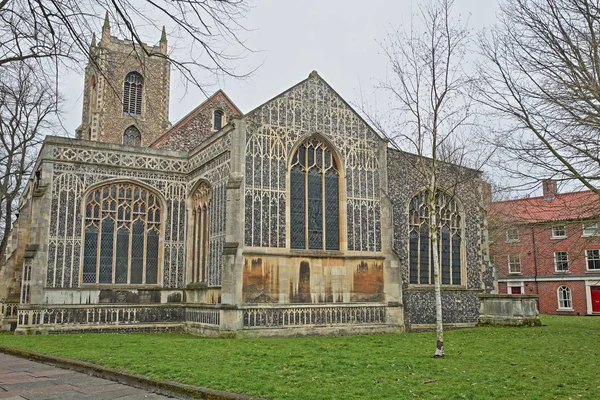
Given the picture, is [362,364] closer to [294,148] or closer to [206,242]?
[294,148]

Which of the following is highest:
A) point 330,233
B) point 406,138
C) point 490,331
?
point 406,138

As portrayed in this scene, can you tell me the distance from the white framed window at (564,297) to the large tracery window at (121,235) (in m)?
30.6

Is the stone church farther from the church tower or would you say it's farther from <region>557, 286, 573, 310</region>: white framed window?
<region>557, 286, 573, 310</region>: white framed window

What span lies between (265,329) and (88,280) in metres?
6.44

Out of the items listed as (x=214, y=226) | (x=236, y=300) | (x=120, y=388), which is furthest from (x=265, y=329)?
(x=120, y=388)

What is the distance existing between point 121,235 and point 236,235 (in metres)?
5.01

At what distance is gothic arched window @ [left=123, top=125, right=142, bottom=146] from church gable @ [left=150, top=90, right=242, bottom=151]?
8635 millimetres

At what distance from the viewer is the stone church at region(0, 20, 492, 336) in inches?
686

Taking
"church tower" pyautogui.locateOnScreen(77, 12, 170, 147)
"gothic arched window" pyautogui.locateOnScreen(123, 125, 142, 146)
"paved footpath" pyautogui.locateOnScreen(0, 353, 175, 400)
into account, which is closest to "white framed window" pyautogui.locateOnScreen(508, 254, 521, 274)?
"church tower" pyautogui.locateOnScreen(77, 12, 170, 147)

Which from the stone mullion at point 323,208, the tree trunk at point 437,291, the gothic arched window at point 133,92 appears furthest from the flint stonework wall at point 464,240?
the gothic arched window at point 133,92

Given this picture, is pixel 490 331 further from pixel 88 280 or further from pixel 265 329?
pixel 88 280

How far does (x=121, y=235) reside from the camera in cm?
1939

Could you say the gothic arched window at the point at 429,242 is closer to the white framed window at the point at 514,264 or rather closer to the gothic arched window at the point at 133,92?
the white framed window at the point at 514,264

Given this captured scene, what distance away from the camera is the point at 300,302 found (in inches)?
699
